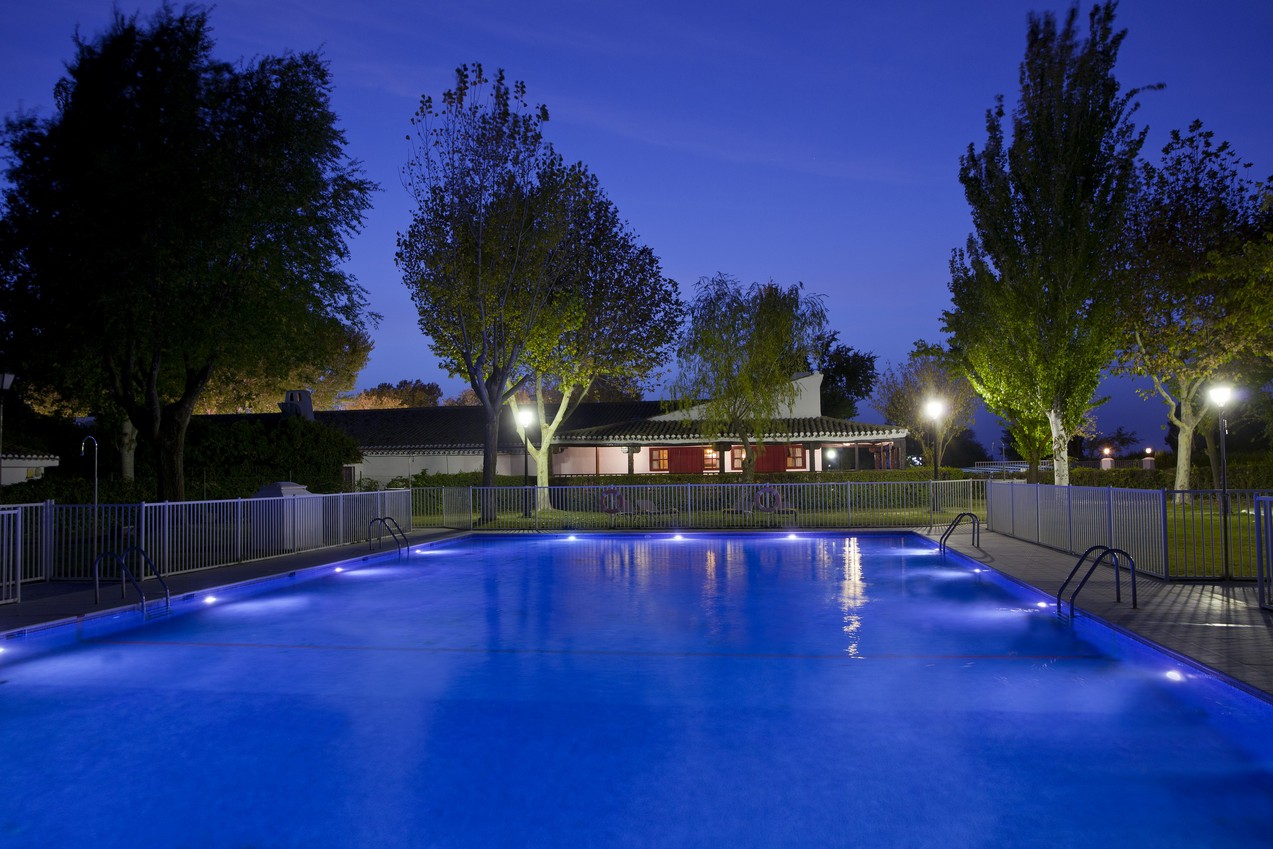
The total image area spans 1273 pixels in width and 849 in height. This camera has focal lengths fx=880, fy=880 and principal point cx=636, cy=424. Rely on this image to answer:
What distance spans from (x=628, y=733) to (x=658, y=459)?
33714mm

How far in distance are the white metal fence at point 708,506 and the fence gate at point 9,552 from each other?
13.4 metres

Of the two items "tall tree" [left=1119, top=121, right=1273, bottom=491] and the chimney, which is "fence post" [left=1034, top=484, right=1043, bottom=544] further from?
the chimney

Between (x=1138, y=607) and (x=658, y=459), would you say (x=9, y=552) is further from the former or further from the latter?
(x=658, y=459)

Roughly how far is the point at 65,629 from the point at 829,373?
59.6m

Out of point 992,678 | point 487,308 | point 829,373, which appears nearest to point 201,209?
point 487,308

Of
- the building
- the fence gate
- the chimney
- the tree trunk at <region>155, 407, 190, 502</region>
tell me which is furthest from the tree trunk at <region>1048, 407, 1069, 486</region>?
the chimney

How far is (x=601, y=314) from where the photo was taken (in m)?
30.0

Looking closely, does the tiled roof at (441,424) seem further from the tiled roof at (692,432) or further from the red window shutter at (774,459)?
the red window shutter at (774,459)

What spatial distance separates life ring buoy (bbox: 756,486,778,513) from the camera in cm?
2494

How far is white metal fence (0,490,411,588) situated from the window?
22893 millimetres

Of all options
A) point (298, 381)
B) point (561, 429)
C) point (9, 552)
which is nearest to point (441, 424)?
point (561, 429)

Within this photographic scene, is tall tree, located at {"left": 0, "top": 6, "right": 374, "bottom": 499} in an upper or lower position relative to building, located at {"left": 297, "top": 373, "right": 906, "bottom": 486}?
upper

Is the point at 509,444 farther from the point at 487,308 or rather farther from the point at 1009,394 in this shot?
the point at 1009,394

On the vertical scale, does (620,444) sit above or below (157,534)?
above
